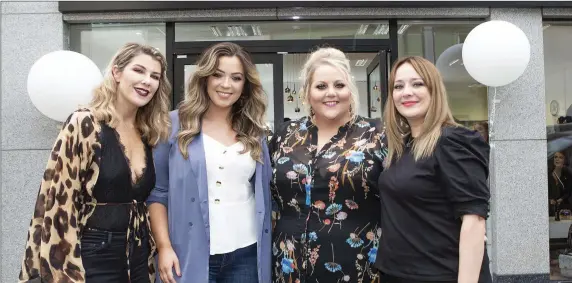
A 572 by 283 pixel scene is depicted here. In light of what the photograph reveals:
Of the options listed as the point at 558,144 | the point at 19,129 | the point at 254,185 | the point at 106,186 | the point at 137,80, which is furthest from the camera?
the point at 558,144

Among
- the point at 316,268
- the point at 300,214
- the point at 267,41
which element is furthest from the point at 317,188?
the point at 267,41

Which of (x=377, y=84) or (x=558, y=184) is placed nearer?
(x=558, y=184)

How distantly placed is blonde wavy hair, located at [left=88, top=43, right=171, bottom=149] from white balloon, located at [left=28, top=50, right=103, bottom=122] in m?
2.18

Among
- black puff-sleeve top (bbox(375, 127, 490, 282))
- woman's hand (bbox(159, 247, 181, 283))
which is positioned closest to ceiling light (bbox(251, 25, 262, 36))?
woman's hand (bbox(159, 247, 181, 283))

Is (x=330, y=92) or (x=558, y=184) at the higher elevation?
(x=330, y=92)

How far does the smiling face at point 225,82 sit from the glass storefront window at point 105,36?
10.5 feet

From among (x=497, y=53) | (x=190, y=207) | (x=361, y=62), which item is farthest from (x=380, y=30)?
(x=190, y=207)

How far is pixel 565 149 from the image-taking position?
548 centimetres

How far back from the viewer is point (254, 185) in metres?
2.64

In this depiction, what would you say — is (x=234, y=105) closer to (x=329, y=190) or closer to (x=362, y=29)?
(x=329, y=190)

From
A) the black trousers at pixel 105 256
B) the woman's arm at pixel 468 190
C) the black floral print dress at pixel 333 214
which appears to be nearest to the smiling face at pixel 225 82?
the black floral print dress at pixel 333 214

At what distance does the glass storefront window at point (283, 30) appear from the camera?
5531mm

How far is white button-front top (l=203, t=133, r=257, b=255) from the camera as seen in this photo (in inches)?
96.7

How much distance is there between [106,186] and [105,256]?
32 centimetres
